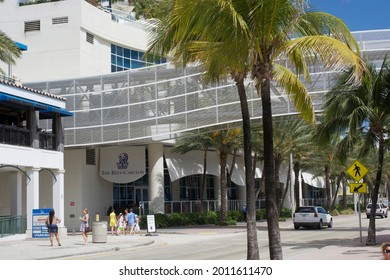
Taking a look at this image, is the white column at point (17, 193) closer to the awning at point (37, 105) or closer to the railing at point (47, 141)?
the railing at point (47, 141)

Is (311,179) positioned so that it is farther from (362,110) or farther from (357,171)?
(362,110)

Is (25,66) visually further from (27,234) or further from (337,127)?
(337,127)

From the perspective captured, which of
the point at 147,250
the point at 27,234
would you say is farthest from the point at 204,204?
the point at 147,250

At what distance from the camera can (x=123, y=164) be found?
143ft

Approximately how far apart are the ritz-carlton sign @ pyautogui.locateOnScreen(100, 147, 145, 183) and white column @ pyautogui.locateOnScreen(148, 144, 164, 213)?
681 mm

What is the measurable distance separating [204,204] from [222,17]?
133 ft

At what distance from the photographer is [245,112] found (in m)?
15.2

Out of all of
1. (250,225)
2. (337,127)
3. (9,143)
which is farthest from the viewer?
(9,143)

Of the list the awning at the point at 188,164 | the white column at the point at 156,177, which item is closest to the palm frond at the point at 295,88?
the white column at the point at 156,177

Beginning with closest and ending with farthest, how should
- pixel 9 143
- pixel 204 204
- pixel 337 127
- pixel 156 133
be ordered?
pixel 337 127, pixel 9 143, pixel 156 133, pixel 204 204

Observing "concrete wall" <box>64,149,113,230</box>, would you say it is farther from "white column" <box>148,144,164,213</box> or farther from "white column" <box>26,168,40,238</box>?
"white column" <box>26,168,40,238</box>

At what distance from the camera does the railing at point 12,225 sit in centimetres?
2984

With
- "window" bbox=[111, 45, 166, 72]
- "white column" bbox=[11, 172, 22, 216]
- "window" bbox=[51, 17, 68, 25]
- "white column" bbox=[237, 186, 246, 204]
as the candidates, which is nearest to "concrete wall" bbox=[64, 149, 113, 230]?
"white column" bbox=[11, 172, 22, 216]

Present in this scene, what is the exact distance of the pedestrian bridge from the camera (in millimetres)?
37188
